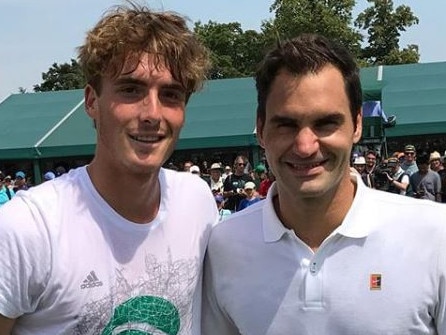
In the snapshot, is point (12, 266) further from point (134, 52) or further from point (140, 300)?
point (134, 52)

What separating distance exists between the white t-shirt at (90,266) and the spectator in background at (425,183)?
284 inches

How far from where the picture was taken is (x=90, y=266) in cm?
219

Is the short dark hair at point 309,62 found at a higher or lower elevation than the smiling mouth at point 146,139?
higher

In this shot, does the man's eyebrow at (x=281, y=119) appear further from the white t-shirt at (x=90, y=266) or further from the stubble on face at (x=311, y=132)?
the white t-shirt at (x=90, y=266)

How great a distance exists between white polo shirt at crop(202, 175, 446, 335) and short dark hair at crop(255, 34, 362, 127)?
366mm

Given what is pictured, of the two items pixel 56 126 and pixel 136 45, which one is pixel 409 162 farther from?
pixel 56 126

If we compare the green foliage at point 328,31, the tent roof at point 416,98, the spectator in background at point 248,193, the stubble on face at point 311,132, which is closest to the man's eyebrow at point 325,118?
the stubble on face at point 311,132

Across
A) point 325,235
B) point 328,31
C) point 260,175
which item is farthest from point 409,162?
point 328,31

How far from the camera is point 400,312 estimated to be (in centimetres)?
211

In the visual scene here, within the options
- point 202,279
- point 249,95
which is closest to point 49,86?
point 249,95

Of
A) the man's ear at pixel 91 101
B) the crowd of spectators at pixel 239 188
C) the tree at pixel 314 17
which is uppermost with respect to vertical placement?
the tree at pixel 314 17

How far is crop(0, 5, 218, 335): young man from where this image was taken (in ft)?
6.97

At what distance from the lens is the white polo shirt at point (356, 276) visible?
211 cm

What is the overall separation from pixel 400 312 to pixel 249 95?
19140mm
